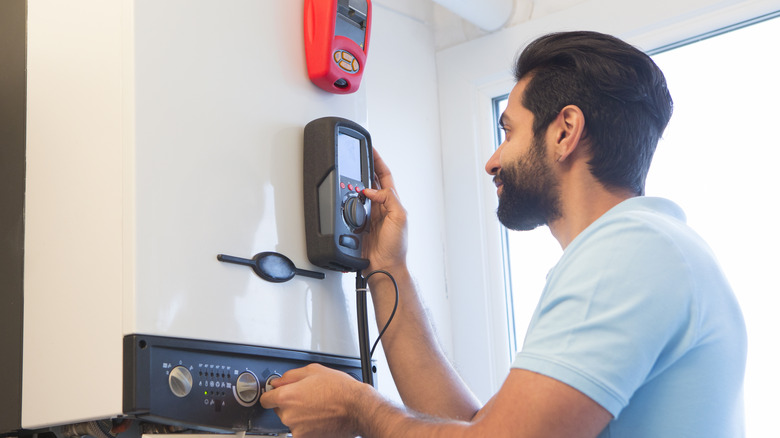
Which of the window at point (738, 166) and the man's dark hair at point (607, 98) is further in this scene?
the window at point (738, 166)

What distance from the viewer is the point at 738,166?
6.14 feet

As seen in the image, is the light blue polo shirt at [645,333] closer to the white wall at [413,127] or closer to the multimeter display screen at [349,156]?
the multimeter display screen at [349,156]

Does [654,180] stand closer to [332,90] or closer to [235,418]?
[332,90]

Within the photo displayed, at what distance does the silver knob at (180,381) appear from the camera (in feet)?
3.55

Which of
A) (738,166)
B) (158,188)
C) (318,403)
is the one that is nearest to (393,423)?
(318,403)

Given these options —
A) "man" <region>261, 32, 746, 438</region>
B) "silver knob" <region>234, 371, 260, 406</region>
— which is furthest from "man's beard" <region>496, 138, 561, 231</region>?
"silver knob" <region>234, 371, 260, 406</region>

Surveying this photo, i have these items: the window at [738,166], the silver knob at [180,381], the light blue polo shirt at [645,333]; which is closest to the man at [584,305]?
the light blue polo shirt at [645,333]

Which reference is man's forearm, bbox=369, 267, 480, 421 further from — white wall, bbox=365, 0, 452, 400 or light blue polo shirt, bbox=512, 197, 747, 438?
white wall, bbox=365, 0, 452, 400

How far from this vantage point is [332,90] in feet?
4.76

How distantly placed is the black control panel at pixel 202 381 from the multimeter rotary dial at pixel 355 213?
0.74 feet

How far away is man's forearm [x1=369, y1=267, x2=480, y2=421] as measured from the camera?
4.81 ft

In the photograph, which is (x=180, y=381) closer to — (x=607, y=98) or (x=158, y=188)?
(x=158, y=188)

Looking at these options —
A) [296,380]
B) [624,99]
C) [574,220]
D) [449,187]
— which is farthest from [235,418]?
[449,187]

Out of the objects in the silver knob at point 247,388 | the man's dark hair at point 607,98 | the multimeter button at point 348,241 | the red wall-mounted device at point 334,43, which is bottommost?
the silver knob at point 247,388
